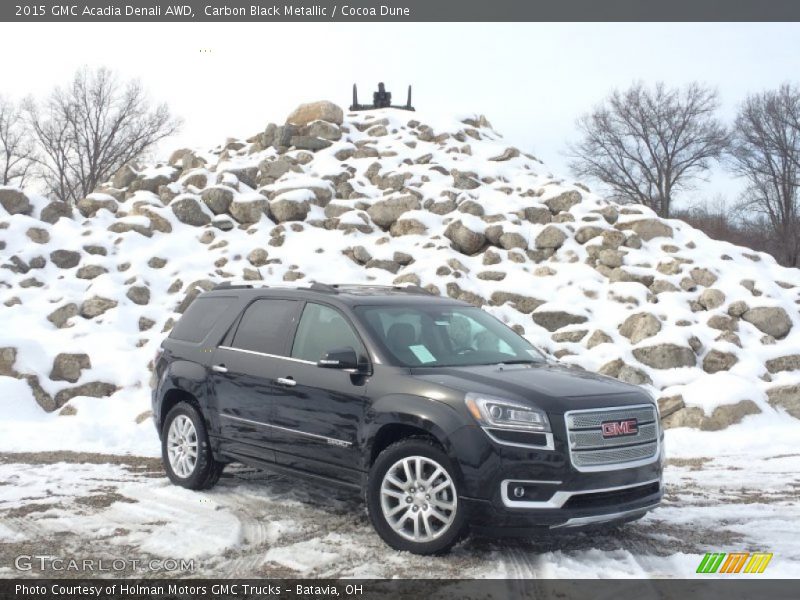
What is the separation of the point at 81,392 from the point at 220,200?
7682 mm

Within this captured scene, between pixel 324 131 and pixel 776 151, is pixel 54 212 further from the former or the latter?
pixel 776 151

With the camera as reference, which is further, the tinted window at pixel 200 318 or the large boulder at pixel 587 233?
the large boulder at pixel 587 233

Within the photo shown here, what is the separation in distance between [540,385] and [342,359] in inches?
55.5

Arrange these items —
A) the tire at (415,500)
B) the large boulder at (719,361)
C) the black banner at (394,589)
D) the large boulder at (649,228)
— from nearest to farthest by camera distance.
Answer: the black banner at (394,589), the tire at (415,500), the large boulder at (719,361), the large boulder at (649,228)

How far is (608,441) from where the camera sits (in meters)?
5.22

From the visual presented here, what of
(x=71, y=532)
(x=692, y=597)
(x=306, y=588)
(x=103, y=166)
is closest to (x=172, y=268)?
(x=71, y=532)

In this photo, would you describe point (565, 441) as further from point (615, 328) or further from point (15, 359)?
point (15, 359)

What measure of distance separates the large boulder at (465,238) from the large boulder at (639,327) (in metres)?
4.16

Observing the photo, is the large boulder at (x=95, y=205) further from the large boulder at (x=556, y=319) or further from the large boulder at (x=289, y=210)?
the large boulder at (x=556, y=319)

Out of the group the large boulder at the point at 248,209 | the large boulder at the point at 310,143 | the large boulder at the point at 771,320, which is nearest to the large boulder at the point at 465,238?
the large boulder at the point at 248,209

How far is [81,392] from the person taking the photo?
40.0 ft

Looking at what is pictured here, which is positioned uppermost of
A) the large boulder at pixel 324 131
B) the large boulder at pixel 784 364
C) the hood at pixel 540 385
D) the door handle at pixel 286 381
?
the large boulder at pixel 324 131

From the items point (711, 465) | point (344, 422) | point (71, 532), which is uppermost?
point (344, 422)

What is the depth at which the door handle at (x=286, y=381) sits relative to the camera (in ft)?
20.2
